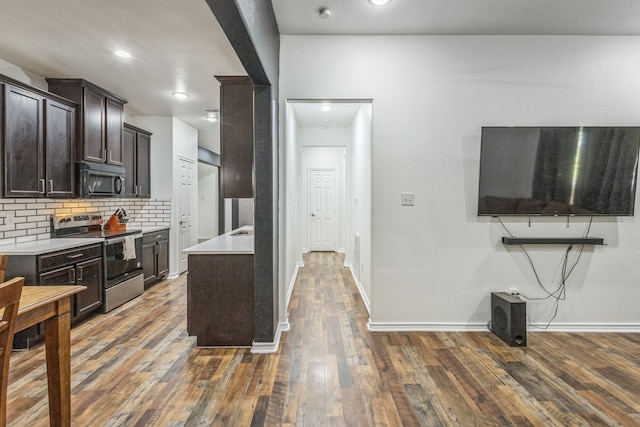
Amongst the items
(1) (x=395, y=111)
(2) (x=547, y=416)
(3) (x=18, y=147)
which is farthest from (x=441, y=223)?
(3) (x=18, y=147)

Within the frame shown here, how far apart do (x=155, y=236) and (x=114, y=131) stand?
1485 mm

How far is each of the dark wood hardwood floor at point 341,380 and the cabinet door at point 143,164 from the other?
221 centimetres

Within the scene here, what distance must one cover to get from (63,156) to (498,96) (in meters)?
4.35

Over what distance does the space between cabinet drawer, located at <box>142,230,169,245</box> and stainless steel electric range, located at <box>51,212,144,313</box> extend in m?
0.13

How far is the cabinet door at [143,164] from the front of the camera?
481cm

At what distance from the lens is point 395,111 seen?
3.09 metres

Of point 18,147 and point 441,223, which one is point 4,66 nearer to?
point 18,147

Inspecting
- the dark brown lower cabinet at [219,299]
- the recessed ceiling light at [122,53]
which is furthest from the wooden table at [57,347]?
the recessed ceiling light at [122,53]

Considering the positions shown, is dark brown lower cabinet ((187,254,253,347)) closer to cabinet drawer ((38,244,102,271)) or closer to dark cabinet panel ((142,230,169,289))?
cabinet drawer ((38,244,102,271))

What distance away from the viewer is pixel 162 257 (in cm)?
498

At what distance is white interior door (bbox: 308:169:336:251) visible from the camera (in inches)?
293

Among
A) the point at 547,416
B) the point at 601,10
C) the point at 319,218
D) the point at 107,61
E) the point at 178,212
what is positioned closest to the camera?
the point at 547,416

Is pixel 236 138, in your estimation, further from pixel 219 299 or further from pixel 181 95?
pixel 181 95

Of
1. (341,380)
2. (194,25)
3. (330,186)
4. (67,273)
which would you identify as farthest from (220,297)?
(330,186)
